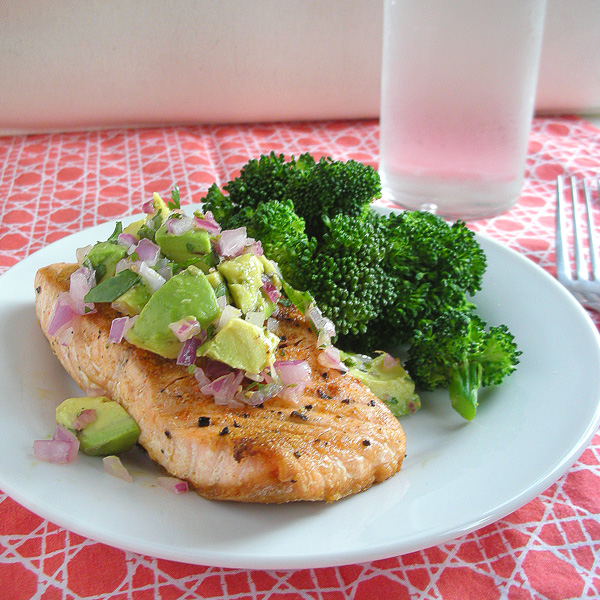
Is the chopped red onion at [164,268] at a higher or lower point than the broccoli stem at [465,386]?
higher

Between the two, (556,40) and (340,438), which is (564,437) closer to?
(340,438)

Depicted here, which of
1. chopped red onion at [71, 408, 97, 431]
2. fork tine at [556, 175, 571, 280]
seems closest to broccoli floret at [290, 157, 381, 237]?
fork tine at [556, 175, 571, 280]

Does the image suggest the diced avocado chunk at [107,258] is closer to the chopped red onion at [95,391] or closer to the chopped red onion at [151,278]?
the chopped red onion at [151,278]

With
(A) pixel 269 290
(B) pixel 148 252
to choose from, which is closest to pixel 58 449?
(B) pixel 148 252

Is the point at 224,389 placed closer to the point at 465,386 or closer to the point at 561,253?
the point at 465,386

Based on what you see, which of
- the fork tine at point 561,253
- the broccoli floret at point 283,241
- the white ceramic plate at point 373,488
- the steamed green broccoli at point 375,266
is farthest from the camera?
the fork tine at point 561,253

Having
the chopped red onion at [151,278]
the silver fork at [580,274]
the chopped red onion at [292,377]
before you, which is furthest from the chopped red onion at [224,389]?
the silver fork at [580,274]
